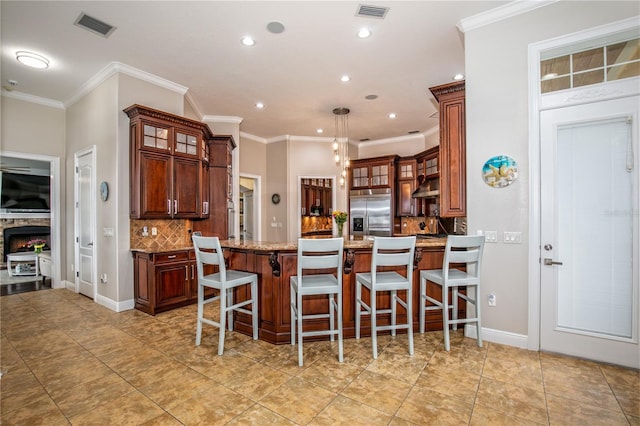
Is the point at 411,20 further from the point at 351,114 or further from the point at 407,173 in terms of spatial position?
the point at 407,173

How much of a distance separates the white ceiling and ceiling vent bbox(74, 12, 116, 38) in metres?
0.07

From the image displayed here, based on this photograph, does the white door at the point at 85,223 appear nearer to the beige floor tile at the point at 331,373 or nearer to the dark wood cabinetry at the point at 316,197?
the beige floor tile at the point at 331,373

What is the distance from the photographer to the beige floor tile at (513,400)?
1.93 meters

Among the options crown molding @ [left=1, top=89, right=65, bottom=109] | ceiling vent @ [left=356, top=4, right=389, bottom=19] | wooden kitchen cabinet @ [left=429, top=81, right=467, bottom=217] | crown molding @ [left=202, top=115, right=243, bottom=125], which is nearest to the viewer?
ceiling vent @ [left=356, top=4, right=389, bottom=19]

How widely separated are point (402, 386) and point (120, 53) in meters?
4.87

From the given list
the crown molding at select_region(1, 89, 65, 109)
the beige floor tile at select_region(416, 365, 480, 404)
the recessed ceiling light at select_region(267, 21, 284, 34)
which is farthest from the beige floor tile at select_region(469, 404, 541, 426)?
the crown molding at select_region(1, 89, 65, 109)

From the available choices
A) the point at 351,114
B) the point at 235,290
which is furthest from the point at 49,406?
the point at 351,114

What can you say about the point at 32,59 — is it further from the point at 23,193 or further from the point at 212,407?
the point at 212,407

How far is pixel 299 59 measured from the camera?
155 inches

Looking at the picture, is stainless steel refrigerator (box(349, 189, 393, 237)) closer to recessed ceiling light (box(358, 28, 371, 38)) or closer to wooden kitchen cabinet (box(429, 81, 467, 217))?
wooden kitchen cabinet (box(429, 81, 467, 217))

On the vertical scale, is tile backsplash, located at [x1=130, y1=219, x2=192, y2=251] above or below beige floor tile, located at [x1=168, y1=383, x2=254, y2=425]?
above

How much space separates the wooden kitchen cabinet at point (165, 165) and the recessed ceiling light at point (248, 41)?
5.30 feet

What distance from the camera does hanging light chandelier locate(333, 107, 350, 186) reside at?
549cm

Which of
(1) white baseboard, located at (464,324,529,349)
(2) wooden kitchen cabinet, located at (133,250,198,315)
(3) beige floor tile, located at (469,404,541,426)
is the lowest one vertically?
(3) beige floor tile, located at (469,404,541,426)
